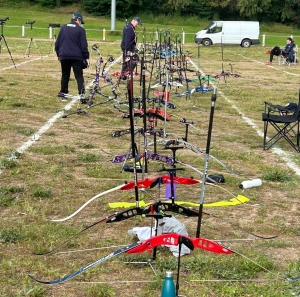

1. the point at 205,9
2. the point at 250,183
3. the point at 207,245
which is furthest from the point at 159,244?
the point at 205,9

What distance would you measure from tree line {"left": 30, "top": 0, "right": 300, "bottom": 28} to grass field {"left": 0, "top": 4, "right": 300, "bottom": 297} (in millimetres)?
47681

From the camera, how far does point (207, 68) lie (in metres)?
20.6

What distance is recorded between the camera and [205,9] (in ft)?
190

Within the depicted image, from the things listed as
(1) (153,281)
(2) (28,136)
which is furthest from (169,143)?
(2) (28,136)

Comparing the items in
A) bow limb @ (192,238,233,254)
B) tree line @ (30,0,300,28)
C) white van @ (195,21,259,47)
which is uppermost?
tree line @ (30,0,300,28)

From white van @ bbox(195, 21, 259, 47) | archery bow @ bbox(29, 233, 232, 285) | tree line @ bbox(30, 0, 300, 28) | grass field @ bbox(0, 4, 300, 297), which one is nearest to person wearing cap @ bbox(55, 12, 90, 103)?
grass field @ bbox(0, 4, 300, 297)

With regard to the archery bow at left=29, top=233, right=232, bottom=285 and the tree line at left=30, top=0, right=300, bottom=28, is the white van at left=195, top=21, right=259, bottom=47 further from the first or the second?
the archery bow at left=29, top=233, right=232, bottom=285

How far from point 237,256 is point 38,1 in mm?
57879

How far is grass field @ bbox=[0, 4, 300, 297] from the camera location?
3.94m

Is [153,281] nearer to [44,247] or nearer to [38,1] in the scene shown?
[44,247]

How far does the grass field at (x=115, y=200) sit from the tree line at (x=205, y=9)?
47.7 meters

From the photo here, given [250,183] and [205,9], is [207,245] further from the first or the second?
[205,9]

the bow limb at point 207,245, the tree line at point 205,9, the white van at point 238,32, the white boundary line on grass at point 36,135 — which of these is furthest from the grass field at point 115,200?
the tree line at point 205,9

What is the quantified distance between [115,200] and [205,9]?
54.3 metres
